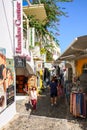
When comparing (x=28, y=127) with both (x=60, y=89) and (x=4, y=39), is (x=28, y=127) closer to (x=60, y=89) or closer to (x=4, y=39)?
(x=4, y=39)

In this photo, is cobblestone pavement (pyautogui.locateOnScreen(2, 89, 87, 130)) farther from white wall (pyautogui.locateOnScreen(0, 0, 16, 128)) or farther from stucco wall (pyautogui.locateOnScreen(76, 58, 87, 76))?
stucco wall (pyautogui.locateOnScreen(76, 58, 87, 76))

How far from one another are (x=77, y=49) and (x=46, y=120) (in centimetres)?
394

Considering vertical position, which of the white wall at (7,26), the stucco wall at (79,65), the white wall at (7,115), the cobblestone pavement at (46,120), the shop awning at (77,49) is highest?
the white wall at (7,26)

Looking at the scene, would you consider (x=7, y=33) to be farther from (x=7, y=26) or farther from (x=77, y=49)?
(x=77, y=49)

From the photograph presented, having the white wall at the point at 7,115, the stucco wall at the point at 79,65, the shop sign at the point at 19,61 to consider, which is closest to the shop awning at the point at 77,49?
the stucco wall at the point at 79,65

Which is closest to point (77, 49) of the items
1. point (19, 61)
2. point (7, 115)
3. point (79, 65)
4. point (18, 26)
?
point (19, 61)

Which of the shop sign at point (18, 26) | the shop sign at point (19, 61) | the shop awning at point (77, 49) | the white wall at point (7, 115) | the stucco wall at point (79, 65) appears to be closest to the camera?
the white wall at point (7, 115)

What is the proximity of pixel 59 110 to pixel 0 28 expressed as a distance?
6.00 meters

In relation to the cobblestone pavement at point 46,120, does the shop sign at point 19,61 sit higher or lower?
higher

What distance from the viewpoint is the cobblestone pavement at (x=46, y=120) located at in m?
11.2

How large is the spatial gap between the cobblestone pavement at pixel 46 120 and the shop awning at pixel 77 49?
126 inches

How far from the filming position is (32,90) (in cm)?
1527

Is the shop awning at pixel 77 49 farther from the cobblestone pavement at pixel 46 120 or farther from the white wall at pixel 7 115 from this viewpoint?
the white wall at pixel 7 115

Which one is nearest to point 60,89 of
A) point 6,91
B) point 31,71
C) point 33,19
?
point 31,71
